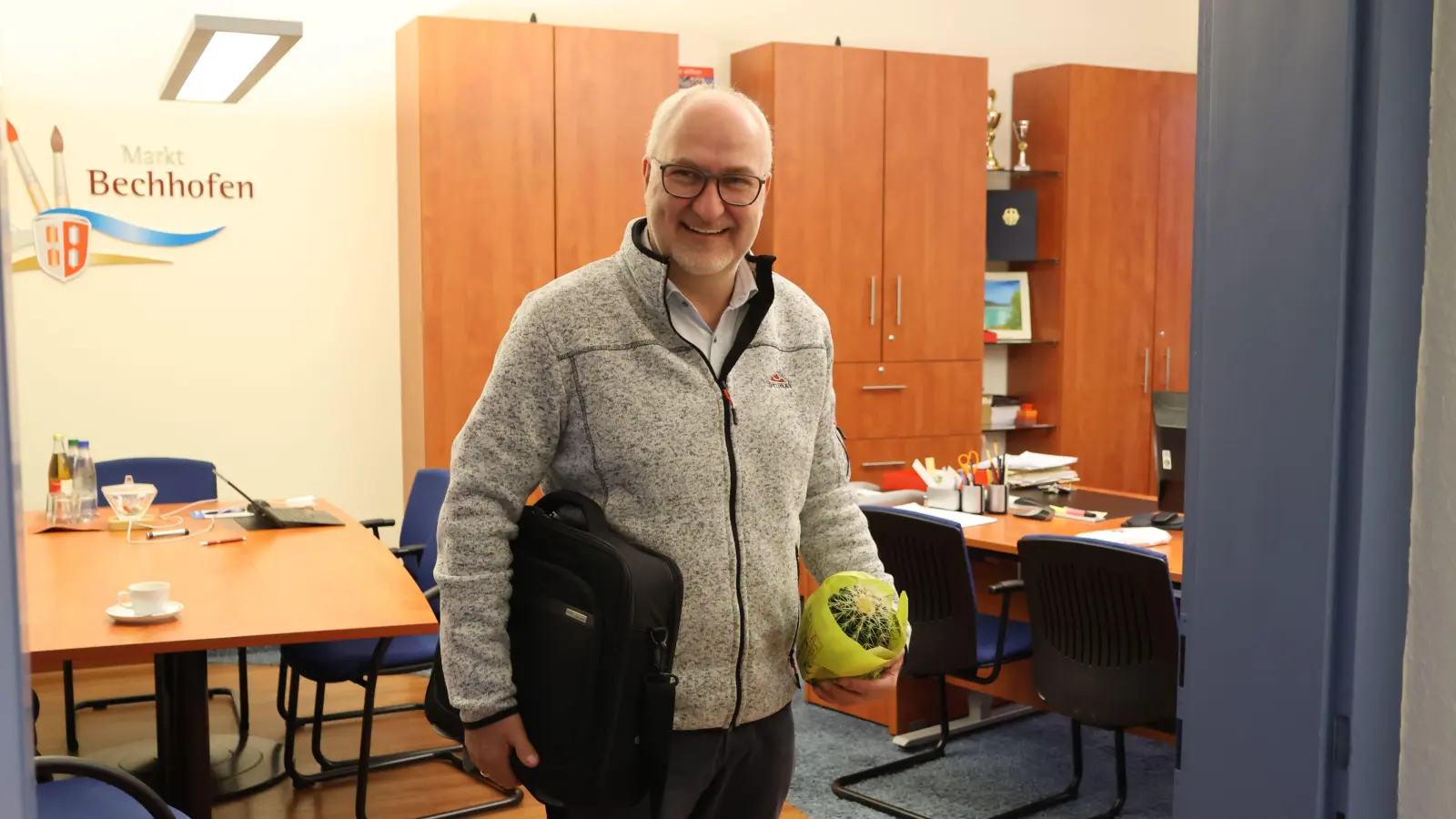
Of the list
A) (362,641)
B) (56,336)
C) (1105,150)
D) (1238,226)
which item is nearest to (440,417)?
(56,336)

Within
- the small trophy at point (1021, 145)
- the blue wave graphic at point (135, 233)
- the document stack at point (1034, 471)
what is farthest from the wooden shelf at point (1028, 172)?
the blue wave graphic at point (135, 233)

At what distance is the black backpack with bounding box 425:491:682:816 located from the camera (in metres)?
1.65

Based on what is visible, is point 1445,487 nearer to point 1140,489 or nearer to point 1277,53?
point 1277,53

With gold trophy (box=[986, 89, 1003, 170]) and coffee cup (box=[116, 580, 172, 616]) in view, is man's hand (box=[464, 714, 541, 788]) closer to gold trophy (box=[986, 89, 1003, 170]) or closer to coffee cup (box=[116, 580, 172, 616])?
coffee cup (box=[116, 580, 172, 616])

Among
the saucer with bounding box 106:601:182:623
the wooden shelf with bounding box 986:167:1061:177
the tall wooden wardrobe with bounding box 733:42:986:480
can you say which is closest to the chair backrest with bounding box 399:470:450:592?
the saucer with bounding box 106:601:182:623

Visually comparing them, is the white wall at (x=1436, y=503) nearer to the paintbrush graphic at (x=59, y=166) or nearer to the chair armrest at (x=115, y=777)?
the chair armrest at (x=115, y=777)

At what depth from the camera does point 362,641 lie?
12.2 feet

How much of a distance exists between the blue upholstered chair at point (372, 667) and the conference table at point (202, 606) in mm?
153

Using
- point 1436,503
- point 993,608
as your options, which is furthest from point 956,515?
point 1436,503

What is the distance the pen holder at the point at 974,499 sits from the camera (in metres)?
4.54

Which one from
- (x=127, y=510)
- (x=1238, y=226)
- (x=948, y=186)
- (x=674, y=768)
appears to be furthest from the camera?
(x=948, y=186)

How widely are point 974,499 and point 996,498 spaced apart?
0.26 feet

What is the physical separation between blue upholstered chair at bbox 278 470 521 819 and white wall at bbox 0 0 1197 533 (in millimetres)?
1423

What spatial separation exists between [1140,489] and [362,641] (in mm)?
4844
